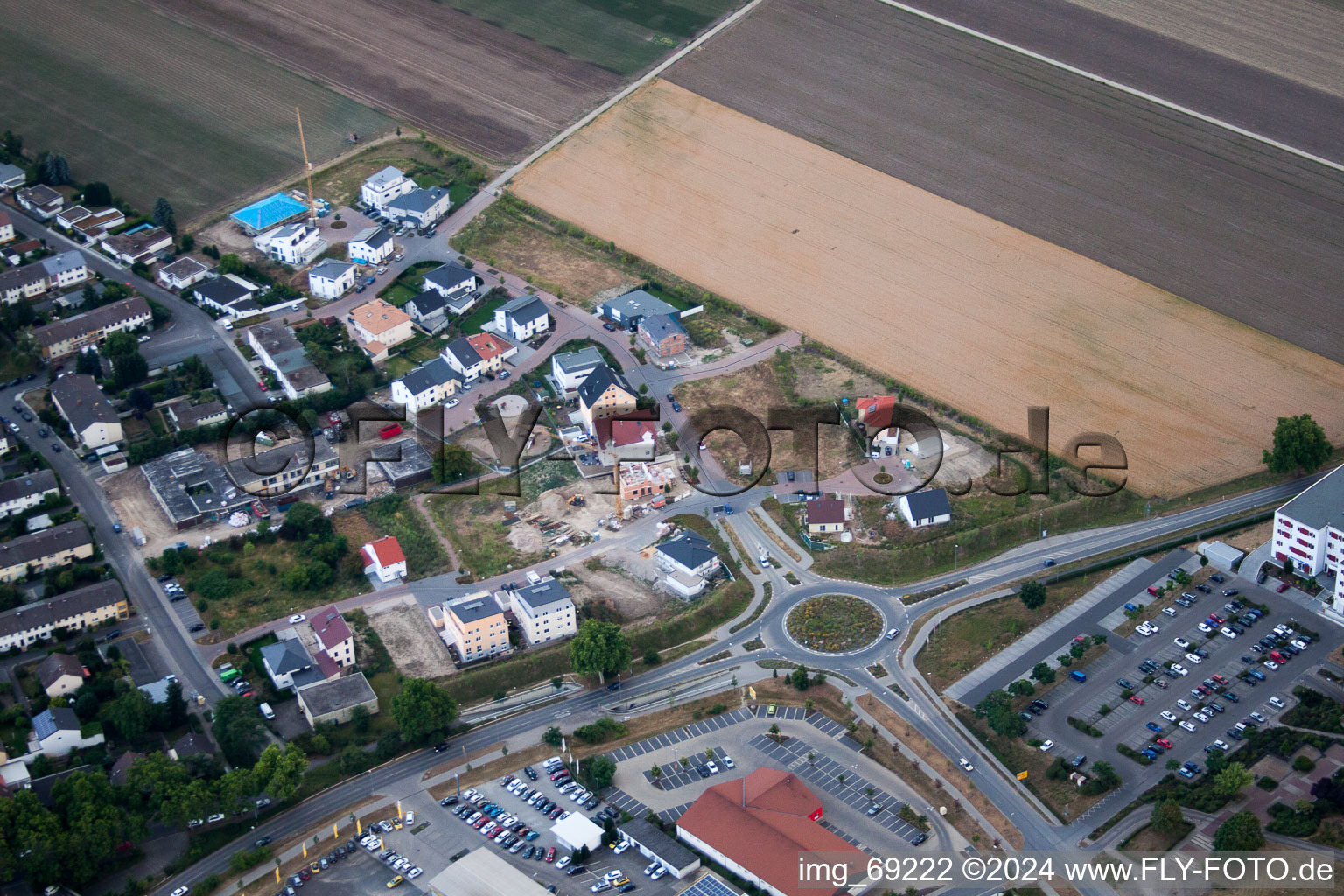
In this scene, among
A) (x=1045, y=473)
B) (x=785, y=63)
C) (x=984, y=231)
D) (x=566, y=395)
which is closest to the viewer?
(x=1045, y=473)

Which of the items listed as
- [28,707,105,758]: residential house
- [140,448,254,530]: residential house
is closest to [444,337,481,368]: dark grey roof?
[140,448,254,530]: residential house

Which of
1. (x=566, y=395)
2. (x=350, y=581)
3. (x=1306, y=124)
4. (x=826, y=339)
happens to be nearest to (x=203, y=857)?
(x=350, y=581)

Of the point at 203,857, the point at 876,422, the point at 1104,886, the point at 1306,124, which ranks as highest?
the point at 1306,124

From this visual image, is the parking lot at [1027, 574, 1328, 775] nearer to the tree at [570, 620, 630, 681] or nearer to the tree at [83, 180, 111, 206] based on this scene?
the tree at [570, 620, 630, 681]

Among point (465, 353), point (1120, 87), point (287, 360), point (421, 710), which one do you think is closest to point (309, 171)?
point (287, 360)

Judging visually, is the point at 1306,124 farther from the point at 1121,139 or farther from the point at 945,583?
the point at 945,583

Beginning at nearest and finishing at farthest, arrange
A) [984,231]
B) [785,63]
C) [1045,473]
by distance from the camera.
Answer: [1045,473], [984,231], [785,63]

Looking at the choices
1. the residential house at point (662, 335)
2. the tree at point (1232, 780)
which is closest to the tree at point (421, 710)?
the residential house at point (662, 335)
